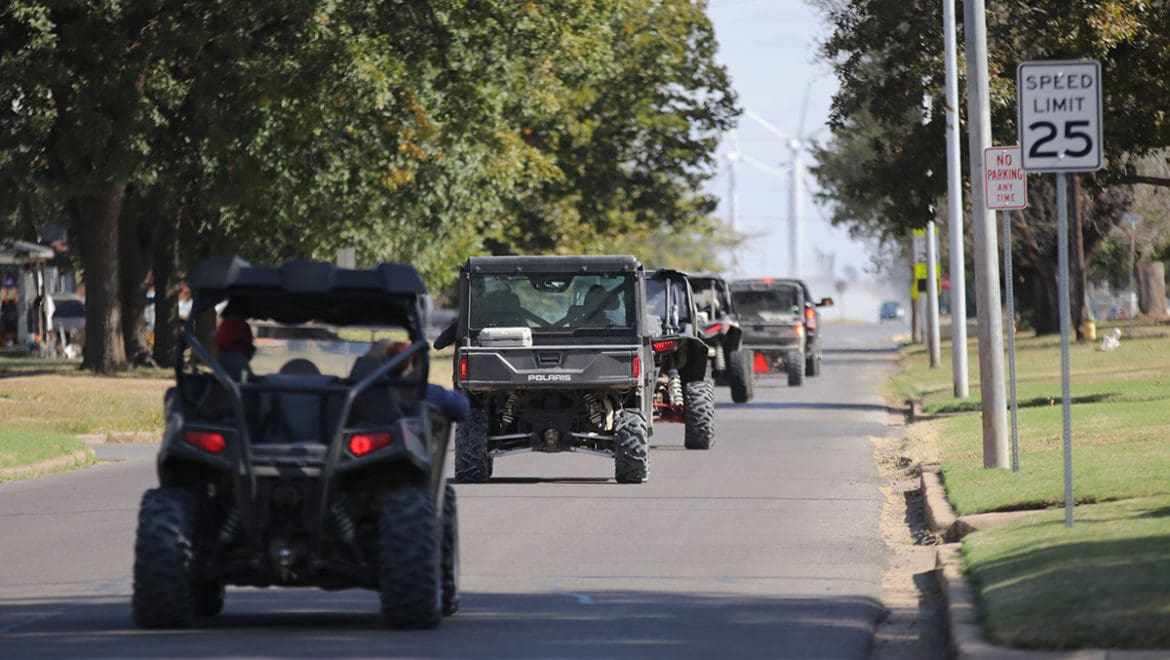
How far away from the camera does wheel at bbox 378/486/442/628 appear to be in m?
9.79

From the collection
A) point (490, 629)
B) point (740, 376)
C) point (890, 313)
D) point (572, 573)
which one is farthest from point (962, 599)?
point (890, 313)

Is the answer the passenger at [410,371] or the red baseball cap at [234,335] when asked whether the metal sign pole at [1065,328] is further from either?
the red baseball cap at [234,335]

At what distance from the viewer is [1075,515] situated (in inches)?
538

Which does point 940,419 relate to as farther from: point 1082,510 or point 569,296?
point 1082,510

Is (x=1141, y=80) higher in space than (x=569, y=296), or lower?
higher

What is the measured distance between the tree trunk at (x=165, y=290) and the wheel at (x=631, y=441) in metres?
28.3

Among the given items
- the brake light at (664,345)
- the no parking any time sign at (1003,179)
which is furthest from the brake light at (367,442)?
the brake light at (664,345)

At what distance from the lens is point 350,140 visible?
38656mm

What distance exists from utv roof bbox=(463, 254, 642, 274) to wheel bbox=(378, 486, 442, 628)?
9413 millimetres

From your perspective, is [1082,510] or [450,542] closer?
[450,542]

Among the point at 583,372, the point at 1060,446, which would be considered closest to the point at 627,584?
the point at 583,372

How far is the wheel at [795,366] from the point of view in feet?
131

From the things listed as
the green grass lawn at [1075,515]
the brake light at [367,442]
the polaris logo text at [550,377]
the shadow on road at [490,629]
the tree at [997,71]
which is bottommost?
the shadow on road at [490,629]

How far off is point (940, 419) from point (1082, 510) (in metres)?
13.5
